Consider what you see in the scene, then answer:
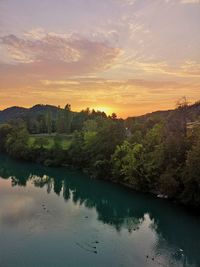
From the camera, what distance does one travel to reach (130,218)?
121 ft

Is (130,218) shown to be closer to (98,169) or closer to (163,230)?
(163,230)

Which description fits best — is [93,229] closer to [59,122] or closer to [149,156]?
[149,156]

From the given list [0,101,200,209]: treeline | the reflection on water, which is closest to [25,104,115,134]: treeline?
[0,101,200,209]: treeline

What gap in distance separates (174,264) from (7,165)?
5916 cm

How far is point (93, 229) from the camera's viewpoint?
32.2 m

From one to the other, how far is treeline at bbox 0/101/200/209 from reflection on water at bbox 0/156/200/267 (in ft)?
8.25

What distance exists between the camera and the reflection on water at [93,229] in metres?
25.7

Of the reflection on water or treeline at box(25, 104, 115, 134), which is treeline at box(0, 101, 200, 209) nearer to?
the reflection on water

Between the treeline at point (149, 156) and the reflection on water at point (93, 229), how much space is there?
2.51 meters

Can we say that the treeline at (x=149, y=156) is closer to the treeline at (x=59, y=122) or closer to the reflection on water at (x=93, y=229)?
the reflection on water at (x=93, y=229)

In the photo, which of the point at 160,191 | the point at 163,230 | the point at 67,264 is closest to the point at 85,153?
the point at 160,191

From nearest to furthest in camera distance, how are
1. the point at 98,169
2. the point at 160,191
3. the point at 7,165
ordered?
the point at 160,191
the point at 98,169
the point at 7,165

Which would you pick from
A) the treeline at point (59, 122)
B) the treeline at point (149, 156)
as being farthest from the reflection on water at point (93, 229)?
the treeline at point (59, 122)

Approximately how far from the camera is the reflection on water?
84.4 feet
